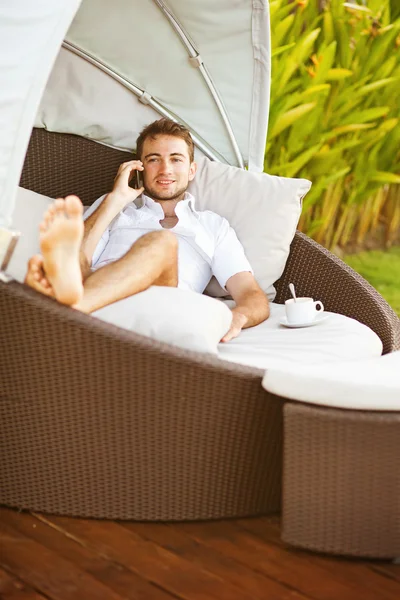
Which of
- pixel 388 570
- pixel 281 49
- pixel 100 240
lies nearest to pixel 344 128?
pixel 281 49

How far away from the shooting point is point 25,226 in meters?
2.81

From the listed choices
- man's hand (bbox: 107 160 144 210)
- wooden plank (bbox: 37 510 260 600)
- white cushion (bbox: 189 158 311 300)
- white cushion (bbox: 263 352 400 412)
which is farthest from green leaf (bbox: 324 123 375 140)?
wooden plank (bbox: 37 510 260 600)

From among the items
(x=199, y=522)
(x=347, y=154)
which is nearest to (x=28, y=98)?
→ (x=199, y=522)

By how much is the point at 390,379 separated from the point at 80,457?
0.76 metres

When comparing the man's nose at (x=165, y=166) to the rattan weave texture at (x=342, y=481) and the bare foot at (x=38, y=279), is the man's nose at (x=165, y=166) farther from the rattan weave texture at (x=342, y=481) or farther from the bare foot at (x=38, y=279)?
the rattan weave texture at (x=342, y=481)

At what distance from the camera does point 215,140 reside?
338 centimetres

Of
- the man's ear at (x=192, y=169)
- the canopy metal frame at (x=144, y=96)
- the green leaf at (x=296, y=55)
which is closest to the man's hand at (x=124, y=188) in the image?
the man's ear at (x=192, y=169)

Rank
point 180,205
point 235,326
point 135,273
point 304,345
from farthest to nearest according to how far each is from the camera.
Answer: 1. point 180,205
2. point 235,326
3. point 304,345
4. point 135,273

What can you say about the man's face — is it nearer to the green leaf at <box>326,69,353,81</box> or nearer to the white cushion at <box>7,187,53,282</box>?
the white cushion at <box>7,187,53,282</box>

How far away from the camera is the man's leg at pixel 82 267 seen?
210 centimetres

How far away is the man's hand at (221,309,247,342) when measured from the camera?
265 centimetres

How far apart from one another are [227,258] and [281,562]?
1.14m

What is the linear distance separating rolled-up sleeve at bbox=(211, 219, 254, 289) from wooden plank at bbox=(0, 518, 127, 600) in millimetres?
1153

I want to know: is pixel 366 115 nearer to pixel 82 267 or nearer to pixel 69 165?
pixel 69 165
